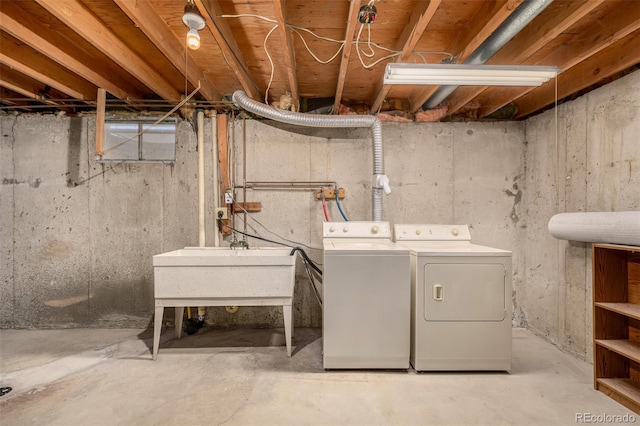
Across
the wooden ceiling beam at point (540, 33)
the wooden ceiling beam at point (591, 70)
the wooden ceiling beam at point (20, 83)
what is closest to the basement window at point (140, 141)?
the wooden ceiling beam at point (20, 83)

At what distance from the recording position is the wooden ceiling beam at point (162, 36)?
169cm

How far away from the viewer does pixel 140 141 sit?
325 centimetres

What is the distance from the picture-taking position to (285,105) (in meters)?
2.99

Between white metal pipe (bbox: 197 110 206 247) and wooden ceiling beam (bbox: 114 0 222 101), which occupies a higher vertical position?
wooden ceiling beam (bbox: 114 0 222 101)

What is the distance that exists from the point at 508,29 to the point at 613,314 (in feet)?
6.61

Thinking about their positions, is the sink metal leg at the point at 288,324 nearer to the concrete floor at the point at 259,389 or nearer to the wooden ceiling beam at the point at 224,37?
the concrete floor at the point at 259,389

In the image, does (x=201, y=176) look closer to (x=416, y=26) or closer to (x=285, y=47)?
(x=285, y=47)

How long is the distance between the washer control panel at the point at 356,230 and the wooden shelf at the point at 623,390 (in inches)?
68.9

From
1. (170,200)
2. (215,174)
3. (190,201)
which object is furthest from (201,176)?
(170,200)

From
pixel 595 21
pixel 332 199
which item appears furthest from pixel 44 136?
pixel 595 21

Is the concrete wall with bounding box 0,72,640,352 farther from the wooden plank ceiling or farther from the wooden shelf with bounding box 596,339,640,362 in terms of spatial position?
the wooden shelf with bounding box 596,339,640,362

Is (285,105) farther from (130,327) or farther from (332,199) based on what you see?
(130,327)

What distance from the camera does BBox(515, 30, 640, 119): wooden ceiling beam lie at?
2012mm

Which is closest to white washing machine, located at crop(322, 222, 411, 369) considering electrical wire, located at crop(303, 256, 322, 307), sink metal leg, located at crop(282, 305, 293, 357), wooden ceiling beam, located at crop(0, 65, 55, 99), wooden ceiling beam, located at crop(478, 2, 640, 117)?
sink metal leg, located at crop(282, 305, 293, 357)
